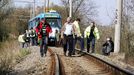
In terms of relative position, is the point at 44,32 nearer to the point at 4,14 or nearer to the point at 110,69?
the point at 110,69

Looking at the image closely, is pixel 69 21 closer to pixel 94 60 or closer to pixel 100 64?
pixel 94 60

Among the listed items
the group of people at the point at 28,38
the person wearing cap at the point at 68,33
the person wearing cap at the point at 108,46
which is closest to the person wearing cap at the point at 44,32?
the person wearing cap at the point at 68,33

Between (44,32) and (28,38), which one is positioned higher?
(44,32)

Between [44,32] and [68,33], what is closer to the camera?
[44,32]

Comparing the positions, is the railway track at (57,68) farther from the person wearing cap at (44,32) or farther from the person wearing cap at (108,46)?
the person wearing cap at (108,46)

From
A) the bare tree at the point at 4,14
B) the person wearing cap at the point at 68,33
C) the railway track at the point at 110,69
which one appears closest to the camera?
the railway track at the point at 110,69

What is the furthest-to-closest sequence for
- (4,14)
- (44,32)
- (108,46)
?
(4,14) → (108,46) → (44,32)

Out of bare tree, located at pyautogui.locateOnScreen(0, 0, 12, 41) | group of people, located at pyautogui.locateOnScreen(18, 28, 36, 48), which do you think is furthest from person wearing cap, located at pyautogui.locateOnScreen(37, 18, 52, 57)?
bare tree, located at pyautogui.locateOnScreen(0, 0, 12, 41)

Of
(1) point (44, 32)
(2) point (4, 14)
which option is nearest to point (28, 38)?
(2) point (4, 14)

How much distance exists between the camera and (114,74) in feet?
44.7

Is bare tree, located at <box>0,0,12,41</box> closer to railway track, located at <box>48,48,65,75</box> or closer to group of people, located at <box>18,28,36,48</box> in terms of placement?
group of people, located at <box>18,28,36,48</box>

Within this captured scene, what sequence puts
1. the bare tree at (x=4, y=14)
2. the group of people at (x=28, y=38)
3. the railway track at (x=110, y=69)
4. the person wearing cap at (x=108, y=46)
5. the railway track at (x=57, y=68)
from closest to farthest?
the railway track at (x=110, y=69)
the railway track at (x=57, y=68)
the person wearing cap at (x=108, y=46)
the group of people at (x=28, y=38)
the bare tree at (x=4, y=14)

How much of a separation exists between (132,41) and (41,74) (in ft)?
37.2

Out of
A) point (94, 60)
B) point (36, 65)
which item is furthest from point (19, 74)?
point (94, 60)
